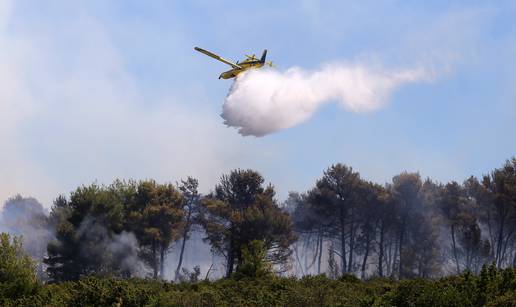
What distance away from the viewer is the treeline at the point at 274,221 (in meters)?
63.4

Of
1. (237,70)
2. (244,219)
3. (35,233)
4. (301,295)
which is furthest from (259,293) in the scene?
(35,233)

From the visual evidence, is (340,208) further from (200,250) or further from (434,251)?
(200,250)

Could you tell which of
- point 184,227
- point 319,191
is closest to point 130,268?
point 184,227

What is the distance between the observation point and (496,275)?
2061cm

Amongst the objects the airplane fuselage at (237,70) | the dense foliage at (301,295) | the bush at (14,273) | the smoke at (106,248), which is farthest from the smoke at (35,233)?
the dense foliage at (301,295)

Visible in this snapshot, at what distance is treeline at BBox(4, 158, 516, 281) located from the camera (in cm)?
6336

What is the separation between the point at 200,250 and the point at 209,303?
393ft

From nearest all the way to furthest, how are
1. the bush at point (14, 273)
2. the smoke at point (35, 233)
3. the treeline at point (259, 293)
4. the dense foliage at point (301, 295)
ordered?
the dense foliage at point (301, 295)
the treeline at point (259, 293)
the bush at point (14, 273)
the smoke at point (35, 233)

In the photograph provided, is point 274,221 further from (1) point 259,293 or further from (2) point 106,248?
(1) point 259,293

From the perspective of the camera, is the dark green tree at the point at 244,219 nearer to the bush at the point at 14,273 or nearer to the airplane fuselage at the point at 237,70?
the airplane fuselage at the point at 237,70

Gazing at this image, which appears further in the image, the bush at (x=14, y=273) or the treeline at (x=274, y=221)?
the treeline at (x=274, y=221)

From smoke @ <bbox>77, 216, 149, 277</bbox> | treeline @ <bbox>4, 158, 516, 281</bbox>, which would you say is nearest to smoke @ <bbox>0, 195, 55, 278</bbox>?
treeline @ <bbox>4, 158, 516, 281</bbox>

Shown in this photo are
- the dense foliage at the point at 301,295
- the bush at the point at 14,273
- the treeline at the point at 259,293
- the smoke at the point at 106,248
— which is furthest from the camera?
the smoke at the point at 106,248

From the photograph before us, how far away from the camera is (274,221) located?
6656 cm
